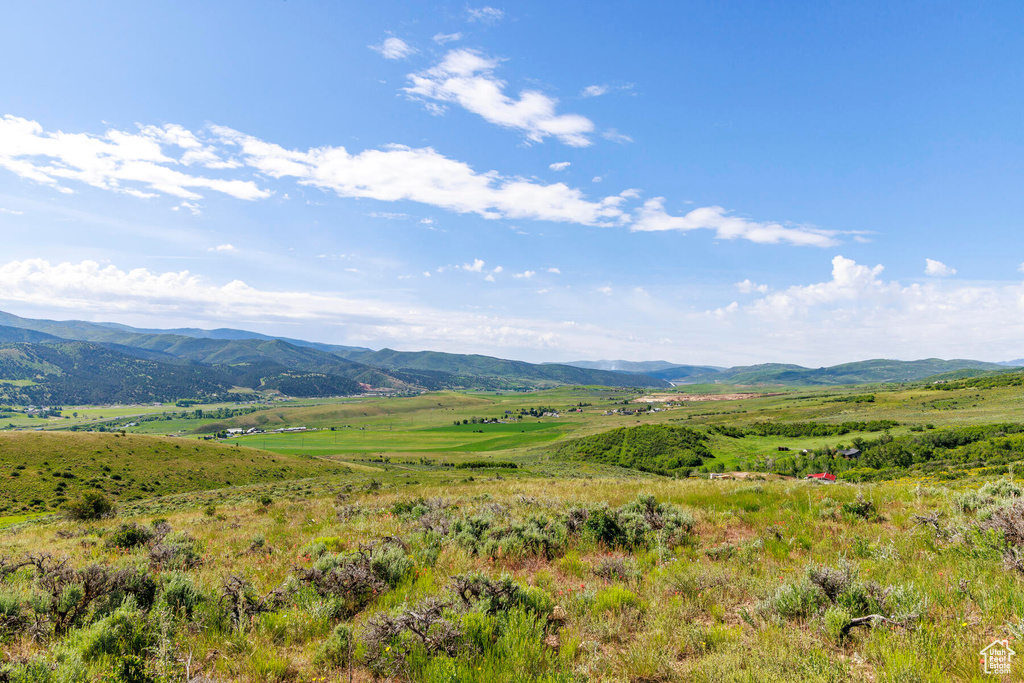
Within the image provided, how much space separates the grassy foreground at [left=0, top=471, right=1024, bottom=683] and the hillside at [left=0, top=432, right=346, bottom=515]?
2914 inches

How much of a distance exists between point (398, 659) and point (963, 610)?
22.0 ft

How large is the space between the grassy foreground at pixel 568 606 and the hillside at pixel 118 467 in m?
74.0

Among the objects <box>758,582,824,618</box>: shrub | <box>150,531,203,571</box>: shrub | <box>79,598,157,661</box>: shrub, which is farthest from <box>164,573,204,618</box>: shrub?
<box>758,582,824,618</box>: shrub

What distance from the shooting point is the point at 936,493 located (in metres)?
11.7

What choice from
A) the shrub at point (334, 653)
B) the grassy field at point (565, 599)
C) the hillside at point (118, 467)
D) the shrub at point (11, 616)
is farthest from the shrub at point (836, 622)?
the hillside at point (118, 467)

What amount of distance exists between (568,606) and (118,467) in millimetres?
100455

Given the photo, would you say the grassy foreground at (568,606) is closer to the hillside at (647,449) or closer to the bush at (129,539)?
the bush at (129,539)

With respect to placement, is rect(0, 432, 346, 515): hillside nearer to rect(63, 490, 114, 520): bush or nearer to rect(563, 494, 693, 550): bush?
rect(63, 490, 114, 520): bush

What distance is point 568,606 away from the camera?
6.05m

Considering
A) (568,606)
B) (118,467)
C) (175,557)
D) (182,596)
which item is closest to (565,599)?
(568,606)

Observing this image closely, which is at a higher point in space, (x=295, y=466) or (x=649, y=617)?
(x=649, y=617)

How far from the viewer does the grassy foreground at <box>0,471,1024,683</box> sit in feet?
14.5

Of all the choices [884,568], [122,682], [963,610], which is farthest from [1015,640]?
[122,682]

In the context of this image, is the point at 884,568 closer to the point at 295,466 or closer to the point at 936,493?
the point at 936,493
